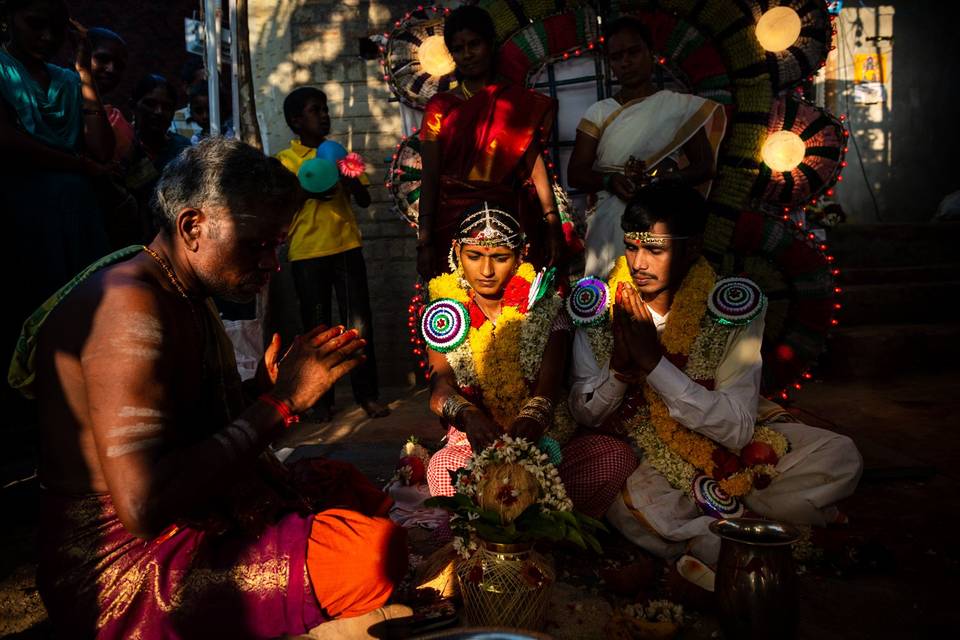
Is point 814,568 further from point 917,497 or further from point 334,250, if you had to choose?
point 334,250

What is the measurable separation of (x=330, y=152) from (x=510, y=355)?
10.1 ft

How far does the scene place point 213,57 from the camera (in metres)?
7.09

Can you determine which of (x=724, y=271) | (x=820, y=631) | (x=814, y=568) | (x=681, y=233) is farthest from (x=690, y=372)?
(x=724, y=271)

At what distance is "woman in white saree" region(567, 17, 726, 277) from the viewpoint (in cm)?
445

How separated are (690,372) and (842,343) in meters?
4.23

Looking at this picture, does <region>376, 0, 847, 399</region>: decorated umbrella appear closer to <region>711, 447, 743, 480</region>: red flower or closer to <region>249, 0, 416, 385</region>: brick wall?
<region>711, 447, 743, 480</region>: red flower

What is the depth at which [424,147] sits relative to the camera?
4.77 metres

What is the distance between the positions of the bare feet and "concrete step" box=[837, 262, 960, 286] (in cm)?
519

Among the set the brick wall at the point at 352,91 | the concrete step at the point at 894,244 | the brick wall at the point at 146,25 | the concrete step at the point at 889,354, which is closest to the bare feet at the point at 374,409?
the brick wall at the point at 352,91

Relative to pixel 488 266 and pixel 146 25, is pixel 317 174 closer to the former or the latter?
pixel 488 266

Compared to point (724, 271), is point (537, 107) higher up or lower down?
higher up

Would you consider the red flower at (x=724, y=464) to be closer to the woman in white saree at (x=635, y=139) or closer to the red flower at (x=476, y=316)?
the red flower at (x=476, y=316)

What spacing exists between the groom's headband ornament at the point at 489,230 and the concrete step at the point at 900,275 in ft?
18.4

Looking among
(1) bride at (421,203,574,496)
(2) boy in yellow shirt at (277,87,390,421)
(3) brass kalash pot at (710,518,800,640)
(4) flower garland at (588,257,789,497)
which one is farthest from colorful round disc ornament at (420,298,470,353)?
(2) boy in yellow shirt at (277,87,390,421)
